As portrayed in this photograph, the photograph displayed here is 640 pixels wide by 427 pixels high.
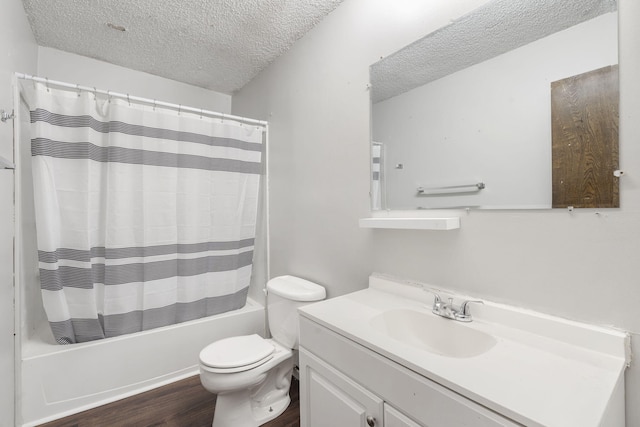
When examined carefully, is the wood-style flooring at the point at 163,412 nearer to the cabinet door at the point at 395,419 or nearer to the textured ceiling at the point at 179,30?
the cabinet door at the point at 395,419

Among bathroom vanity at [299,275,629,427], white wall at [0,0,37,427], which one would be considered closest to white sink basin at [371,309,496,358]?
bathroom vanity at [299,275,629,427]

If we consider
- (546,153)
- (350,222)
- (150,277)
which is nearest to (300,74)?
(350,222)

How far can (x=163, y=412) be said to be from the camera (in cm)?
158

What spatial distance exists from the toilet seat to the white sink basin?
72 cm

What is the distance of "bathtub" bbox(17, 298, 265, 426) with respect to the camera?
1486 millimetres

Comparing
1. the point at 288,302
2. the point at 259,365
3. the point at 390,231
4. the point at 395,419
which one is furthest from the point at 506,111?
the point at 259,365

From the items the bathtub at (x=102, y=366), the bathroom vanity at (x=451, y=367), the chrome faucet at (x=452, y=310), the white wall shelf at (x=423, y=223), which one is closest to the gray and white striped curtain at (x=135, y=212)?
the bathtub at (x=102, y=366)

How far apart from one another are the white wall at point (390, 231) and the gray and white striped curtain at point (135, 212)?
13.4 inches

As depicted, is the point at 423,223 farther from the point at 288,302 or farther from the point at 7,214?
the point at 7,214

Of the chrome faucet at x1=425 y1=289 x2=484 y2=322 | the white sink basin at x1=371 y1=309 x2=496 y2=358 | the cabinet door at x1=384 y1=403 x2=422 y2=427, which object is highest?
the chrome faucet at x1=425 y1=289 x2=484 y2=322

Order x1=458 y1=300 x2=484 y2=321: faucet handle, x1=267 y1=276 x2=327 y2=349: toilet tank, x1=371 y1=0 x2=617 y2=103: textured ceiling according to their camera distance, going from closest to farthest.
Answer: x1=371 y1=0 x2=617 y2=103: textured ceiling
x1=458 y1=300 x2=484 y2=321: faucet handle
x1=267 y1=276 x2=327 y2=349: toilet tank

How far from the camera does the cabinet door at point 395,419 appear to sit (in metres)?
0.77

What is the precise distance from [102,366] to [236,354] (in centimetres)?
87

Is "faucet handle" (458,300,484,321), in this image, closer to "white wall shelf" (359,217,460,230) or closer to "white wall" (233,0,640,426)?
"white wall" (233,0,640,426)
